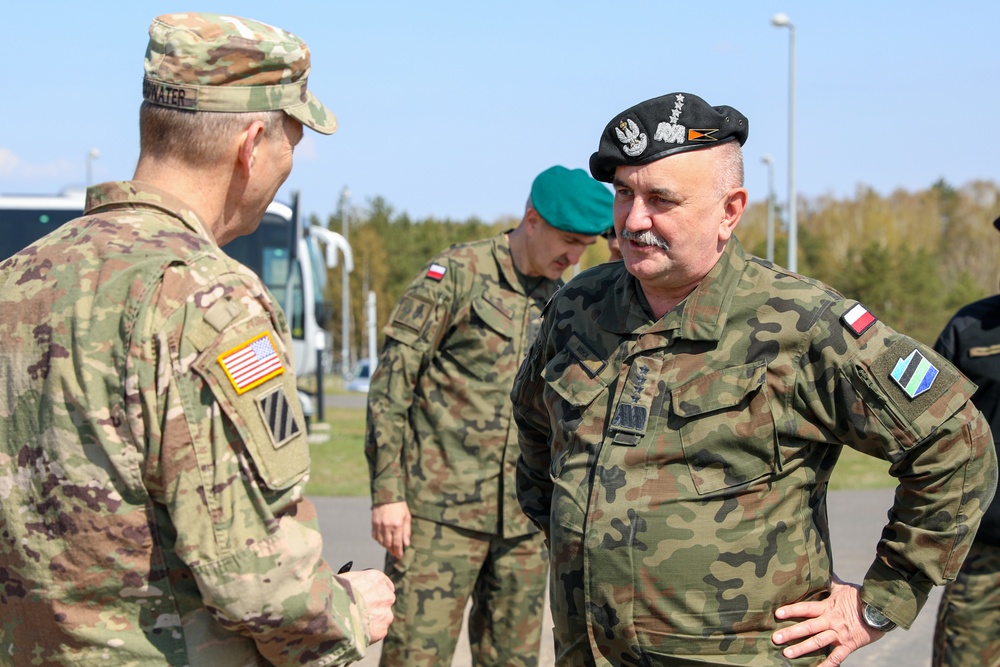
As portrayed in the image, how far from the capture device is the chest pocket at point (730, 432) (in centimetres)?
249

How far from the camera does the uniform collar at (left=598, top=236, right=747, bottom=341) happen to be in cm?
259

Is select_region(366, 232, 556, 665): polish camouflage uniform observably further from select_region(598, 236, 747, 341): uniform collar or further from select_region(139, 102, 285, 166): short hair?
select_region(139, 102, 285, 166): short hair

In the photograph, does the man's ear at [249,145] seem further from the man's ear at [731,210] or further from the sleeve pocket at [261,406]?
the man's ear at [731,210]

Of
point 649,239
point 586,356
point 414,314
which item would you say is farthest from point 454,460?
point 649,239

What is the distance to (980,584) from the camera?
3971 millimetres

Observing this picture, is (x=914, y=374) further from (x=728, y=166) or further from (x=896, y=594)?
(x=728, y=166)

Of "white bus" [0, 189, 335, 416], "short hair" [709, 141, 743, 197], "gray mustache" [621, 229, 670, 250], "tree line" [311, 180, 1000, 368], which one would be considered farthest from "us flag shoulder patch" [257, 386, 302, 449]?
"tree line" [311, 180, 1000, 368]

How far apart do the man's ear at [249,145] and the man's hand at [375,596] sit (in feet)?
2.77

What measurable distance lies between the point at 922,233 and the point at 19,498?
75.2m

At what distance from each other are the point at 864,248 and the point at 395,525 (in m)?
56.2

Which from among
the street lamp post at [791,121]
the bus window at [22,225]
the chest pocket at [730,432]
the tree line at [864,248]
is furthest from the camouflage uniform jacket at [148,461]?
the tree line at [864,248]

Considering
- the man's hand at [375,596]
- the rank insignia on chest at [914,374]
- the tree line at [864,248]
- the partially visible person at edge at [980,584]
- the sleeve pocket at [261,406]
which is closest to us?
the sleeve pocket at [261,406]

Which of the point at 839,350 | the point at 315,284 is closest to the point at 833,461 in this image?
the point at 839,350

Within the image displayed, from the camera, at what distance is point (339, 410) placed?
22.2m
